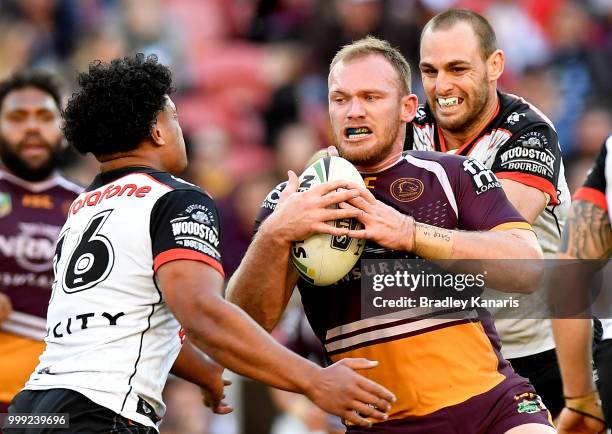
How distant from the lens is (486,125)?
6367mm

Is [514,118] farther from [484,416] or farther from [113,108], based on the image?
[113,108]

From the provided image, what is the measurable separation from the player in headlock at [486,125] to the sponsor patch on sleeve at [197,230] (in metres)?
2.02

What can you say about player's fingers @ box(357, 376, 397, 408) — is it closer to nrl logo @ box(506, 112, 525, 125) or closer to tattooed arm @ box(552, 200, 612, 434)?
tattooed arm @ box(552, 200, 612, 434)

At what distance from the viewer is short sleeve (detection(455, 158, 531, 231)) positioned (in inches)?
198

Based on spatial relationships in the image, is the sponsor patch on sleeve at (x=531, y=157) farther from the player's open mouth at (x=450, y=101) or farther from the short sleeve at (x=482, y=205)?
the short sleeve at (x=482, y=205)

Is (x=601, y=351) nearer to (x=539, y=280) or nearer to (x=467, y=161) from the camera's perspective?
(x=539, y=280)

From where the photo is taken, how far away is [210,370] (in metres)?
5.59

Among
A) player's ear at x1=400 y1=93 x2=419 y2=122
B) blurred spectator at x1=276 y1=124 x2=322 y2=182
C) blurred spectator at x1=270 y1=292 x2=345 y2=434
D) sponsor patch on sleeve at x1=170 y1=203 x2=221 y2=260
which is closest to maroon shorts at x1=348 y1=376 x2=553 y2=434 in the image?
sponsor patch on sleeve at x1=170 y1=203 x2=221 y2=260

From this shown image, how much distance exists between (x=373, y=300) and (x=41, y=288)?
129 inches

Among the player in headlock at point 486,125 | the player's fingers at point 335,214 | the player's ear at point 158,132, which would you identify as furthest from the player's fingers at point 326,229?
the player in headlock at point 486,125

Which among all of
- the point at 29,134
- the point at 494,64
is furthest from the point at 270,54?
the point at 494,64

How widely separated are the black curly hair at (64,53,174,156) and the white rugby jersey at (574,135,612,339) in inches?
104

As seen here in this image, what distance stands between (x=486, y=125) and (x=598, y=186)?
0.74m

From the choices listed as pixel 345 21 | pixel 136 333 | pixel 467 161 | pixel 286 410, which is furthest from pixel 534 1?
A: pixel 136 333
